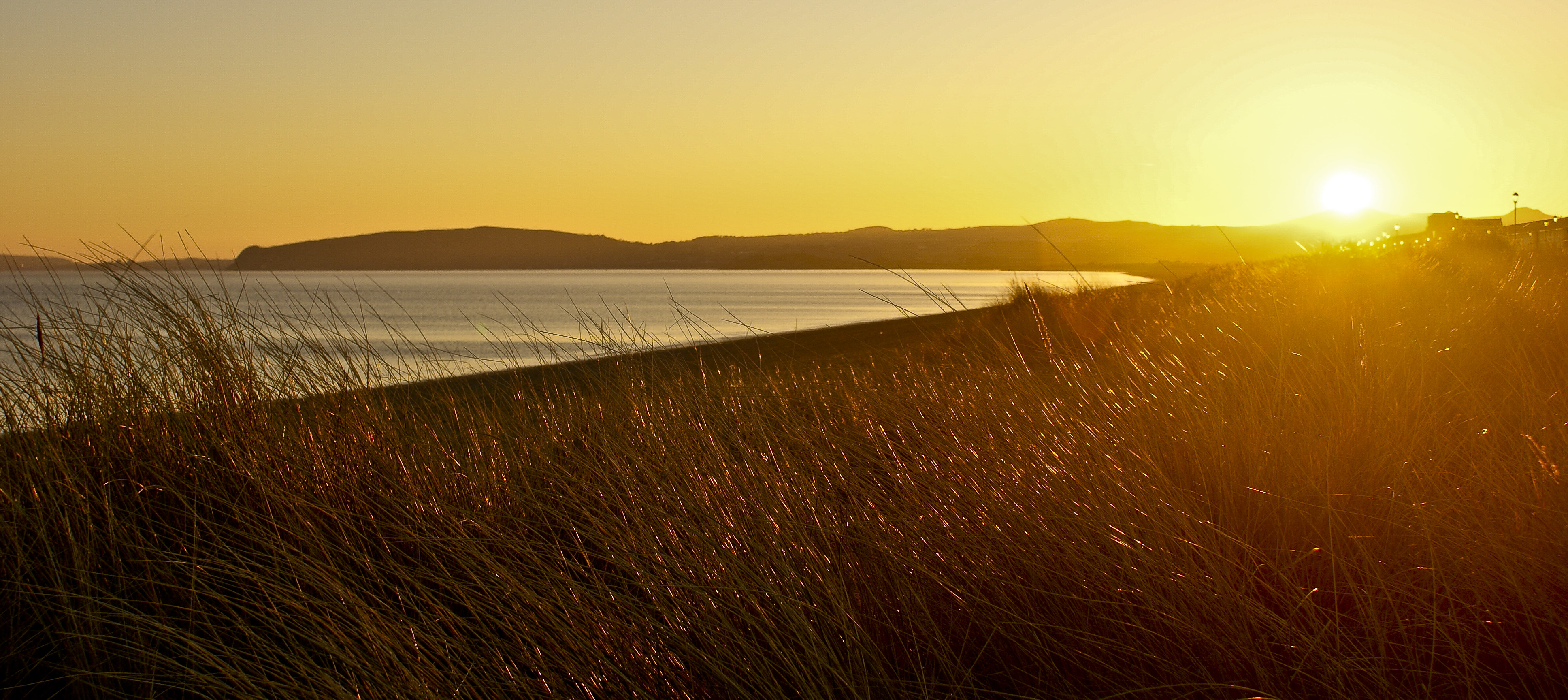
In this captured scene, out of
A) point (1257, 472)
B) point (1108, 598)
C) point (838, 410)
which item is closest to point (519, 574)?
point (1108, 598)

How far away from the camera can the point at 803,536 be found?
2379 millimetres

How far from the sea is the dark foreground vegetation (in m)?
0.59

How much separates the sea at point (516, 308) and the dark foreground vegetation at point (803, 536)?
594 millimetres

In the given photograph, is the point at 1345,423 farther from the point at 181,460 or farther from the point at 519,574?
the point at 181,460

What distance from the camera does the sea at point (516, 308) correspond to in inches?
172

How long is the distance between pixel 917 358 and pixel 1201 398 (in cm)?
828

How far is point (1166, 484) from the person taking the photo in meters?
2.33

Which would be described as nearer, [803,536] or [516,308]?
[803,536]

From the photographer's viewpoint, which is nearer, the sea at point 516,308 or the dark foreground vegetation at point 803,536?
the dark foreground vegetation at point 803,536

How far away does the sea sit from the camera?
14.3ft

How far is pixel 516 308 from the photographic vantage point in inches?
688

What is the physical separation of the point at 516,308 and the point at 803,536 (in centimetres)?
1606

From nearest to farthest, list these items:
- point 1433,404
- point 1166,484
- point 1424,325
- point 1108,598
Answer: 1. point 1108,598
2. point 1166,484
3. point 1433,404
4. point 1424,325

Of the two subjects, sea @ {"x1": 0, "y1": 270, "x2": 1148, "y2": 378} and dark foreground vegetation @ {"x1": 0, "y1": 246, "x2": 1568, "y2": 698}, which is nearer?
dark foreground vegetation @ {"x1": 0, "y1": 246, "x2": 1568, "y2": 698}
